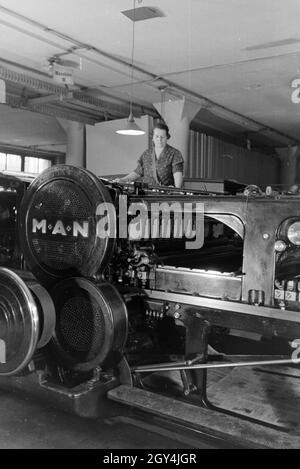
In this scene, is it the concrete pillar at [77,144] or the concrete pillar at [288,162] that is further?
the concrete pillar at [288,162]

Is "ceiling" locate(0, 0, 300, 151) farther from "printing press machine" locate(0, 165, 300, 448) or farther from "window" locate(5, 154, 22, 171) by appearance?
"window" locate(5, 154, 22, 171)

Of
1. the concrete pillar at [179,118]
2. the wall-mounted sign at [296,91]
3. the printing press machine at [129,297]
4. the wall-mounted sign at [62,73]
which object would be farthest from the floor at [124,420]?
the concrete pillar at [179,118]

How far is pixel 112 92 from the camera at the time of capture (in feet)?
31.0

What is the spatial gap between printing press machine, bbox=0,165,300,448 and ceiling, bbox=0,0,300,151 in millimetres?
3550

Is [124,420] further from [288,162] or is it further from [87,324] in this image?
[288,162]

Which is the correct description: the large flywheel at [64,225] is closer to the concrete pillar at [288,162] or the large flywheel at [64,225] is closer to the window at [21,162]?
the concrete pillar at [288,162]

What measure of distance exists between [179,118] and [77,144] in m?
3.13

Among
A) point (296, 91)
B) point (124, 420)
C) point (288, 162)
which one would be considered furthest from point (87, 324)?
point (288, 162)

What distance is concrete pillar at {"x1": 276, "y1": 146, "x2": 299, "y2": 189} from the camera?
15062mm

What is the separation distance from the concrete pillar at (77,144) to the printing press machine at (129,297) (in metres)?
8.81

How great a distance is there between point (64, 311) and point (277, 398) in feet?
4.31

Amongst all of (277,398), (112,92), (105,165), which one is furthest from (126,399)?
(105,165)

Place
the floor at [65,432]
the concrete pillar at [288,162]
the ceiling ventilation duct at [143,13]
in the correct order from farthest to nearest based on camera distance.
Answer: the concrete pillar at [288,162] < the ceiling ventilation duct at [143,13] < the floor at [65,432]

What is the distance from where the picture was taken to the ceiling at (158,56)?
546 cm
